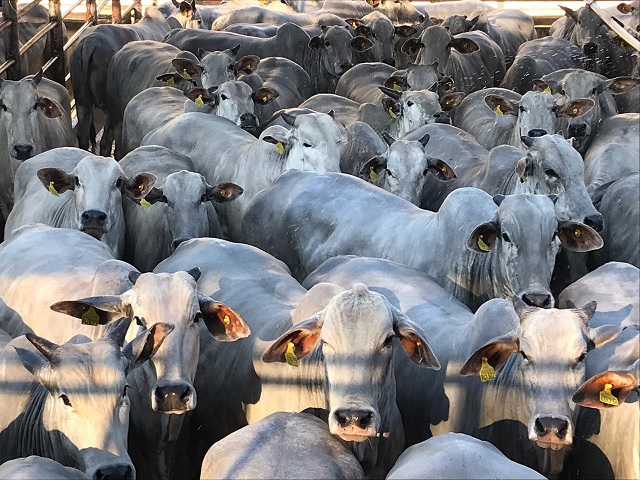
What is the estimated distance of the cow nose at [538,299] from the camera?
5.30 metres

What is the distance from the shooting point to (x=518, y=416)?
14.9ft

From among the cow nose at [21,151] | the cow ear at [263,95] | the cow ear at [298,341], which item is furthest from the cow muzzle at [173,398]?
the cow ear at [263,95]

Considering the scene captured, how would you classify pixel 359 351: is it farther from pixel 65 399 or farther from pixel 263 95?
pixel 263 95

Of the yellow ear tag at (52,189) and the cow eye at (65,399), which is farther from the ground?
the cow eye at (65,399)

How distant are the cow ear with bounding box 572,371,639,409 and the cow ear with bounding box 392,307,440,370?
1.81 feet

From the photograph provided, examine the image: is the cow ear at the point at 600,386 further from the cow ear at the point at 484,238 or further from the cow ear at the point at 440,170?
the cow ear at the point at 440,170

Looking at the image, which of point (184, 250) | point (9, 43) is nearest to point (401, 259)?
→ point (184, 250)

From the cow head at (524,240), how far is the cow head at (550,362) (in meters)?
1.02

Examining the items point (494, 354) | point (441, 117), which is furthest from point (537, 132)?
point (494, 354)

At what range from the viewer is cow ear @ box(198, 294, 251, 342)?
15.5ft

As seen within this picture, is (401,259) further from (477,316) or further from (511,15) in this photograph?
(511,15)

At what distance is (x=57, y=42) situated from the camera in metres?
11.6

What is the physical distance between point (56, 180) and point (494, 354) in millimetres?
3130

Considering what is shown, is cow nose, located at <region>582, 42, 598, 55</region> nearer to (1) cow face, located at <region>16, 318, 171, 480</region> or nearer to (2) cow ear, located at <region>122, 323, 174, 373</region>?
(2) cow ear, located at <region>122, 323, 174, 373</region>
